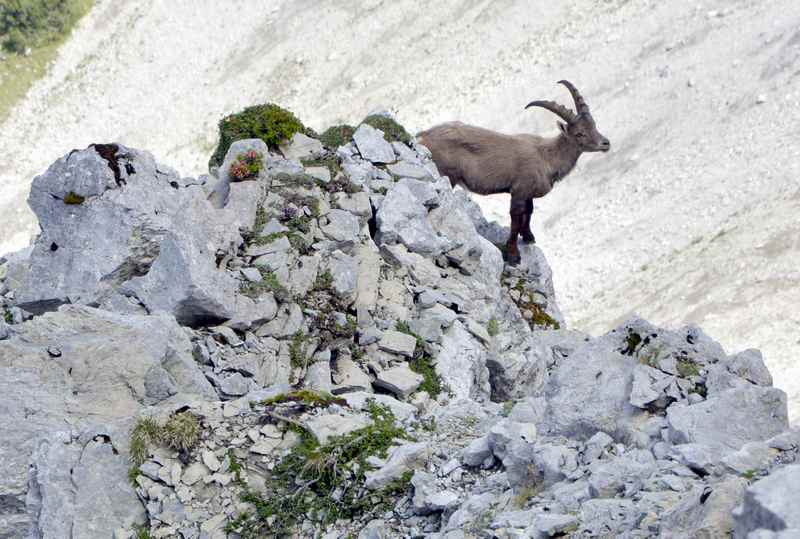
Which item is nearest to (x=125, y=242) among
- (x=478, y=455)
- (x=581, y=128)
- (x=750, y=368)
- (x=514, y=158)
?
(x=478, y=455)

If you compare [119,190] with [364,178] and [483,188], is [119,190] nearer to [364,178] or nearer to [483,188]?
[364,178]

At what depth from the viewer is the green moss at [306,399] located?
1238 centimetres

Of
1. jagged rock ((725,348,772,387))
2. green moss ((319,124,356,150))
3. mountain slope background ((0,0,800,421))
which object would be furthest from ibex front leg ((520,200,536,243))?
jagged rock ((725,348,772,387))

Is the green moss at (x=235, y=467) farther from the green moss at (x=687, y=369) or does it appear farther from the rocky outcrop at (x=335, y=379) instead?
the green moss at (x=687, y=369)

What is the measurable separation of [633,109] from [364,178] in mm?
34295

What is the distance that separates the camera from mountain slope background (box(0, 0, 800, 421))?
36000 mm

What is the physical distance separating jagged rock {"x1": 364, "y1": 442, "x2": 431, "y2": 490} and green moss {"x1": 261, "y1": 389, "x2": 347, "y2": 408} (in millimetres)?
1823

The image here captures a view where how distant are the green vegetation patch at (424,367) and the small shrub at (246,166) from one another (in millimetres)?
4186

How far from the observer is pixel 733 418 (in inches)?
405

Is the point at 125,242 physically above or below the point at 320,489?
above

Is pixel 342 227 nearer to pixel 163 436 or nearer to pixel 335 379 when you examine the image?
pixel 335 379

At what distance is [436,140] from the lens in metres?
23.0

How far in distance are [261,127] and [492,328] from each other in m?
6.42

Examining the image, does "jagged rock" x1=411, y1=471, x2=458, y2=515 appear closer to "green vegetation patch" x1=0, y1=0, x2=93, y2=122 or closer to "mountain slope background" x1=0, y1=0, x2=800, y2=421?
"mountain slope background" x1=0, y1=0, x2=800, y2=421
